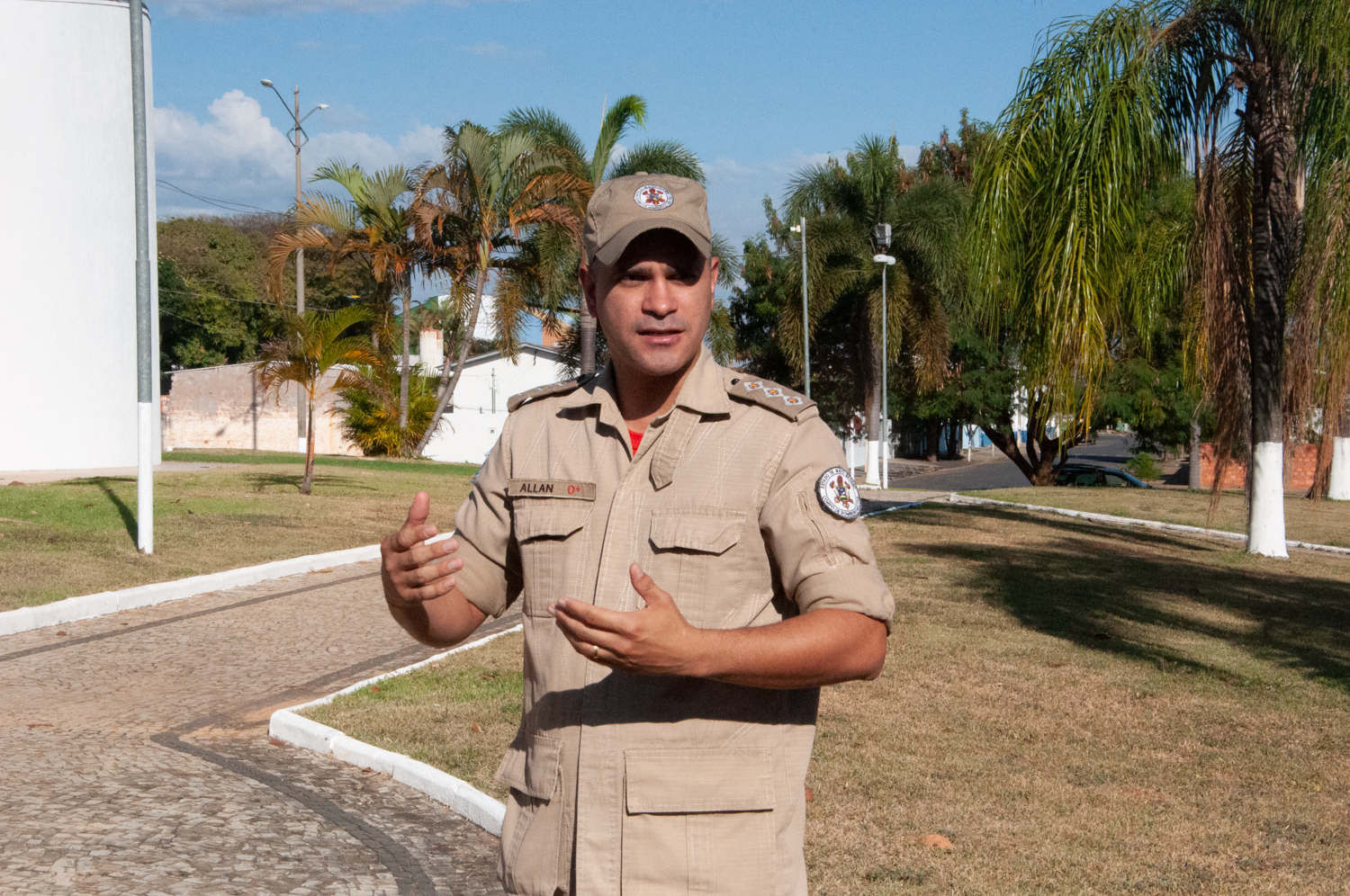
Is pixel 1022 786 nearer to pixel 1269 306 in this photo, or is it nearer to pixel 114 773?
pixel 114 773

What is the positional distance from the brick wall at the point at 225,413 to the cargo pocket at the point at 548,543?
44.0 m

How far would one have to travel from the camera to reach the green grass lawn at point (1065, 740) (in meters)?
4.70

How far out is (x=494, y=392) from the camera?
55219mm

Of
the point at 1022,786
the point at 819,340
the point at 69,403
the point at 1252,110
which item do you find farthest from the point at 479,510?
the point at 819,340

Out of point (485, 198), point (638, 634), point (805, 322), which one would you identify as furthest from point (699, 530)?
point (805, 322)

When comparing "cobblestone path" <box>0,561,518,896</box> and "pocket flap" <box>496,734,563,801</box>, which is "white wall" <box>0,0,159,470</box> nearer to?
"cobblestone path" <box>0,561,518,896</box>

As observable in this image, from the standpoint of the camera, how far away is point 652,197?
6.44 ft

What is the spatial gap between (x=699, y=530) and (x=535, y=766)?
0.46 meters

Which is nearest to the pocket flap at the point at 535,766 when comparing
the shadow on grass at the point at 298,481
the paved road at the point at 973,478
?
the shadow on grass at the point at 298,481

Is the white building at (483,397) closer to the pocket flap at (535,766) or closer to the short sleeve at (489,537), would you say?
the short sleeve at (489,537)

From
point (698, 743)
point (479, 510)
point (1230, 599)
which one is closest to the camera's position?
point (698, 743)

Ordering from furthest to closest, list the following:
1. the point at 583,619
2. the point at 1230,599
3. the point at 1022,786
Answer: the point at 1230,599, the point at 1022,786, the point at 583,619

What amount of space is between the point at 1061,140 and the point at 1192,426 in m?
27.7

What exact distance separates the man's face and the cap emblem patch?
5 cm
